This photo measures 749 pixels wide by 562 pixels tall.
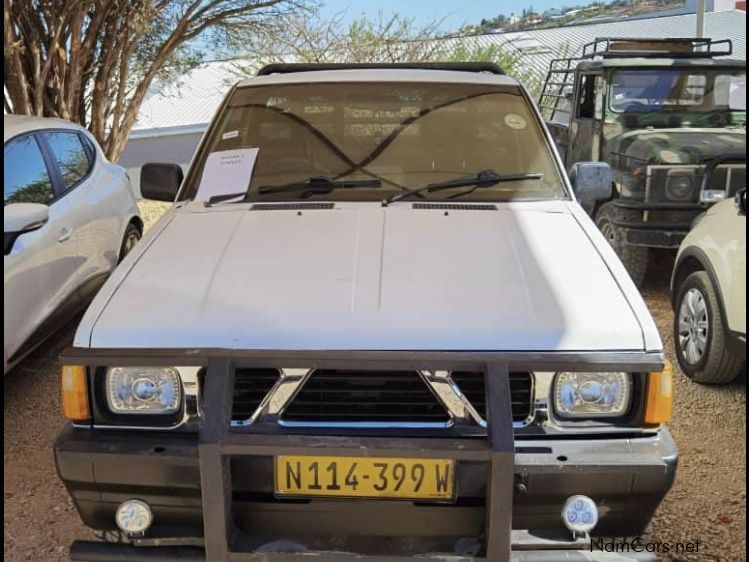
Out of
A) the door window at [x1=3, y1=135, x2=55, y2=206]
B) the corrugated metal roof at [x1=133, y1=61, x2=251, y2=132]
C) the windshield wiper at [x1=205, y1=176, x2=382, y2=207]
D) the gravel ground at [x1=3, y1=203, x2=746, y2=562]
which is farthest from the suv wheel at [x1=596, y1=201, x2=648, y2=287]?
the corrugated metal roof at [x1=133, y1=61, x2=251, y2=132]

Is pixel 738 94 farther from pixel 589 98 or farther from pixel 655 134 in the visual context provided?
pixel 589 98

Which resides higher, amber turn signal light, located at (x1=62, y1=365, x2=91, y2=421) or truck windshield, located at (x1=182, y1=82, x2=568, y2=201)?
truck windshield, located at (x1=182, y1=82, x2=568, y2=201)

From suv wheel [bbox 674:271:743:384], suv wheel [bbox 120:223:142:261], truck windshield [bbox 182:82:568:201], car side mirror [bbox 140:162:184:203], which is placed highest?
truck windshield [bbox 182:82:568:201]

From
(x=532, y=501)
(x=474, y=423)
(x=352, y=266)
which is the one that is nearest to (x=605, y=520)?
(x=532, y=501)

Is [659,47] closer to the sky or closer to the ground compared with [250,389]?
closer to the sky

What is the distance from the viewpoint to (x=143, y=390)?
2.29 meters

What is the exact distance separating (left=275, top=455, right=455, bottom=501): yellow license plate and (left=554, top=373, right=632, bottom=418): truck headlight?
0.43m

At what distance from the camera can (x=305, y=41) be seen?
42.3ft

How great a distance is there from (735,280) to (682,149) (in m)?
2.32

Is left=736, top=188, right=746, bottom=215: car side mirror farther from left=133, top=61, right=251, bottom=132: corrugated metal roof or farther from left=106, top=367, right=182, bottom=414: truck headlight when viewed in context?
left=133, top=61, right=251, bottom=132: corrugated metal roof

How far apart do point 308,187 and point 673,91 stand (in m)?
4.83

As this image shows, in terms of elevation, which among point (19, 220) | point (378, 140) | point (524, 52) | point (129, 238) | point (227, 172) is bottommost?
point (129, 238)

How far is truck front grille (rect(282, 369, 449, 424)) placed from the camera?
221 cm

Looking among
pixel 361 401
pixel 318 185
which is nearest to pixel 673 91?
pixel 318 185
